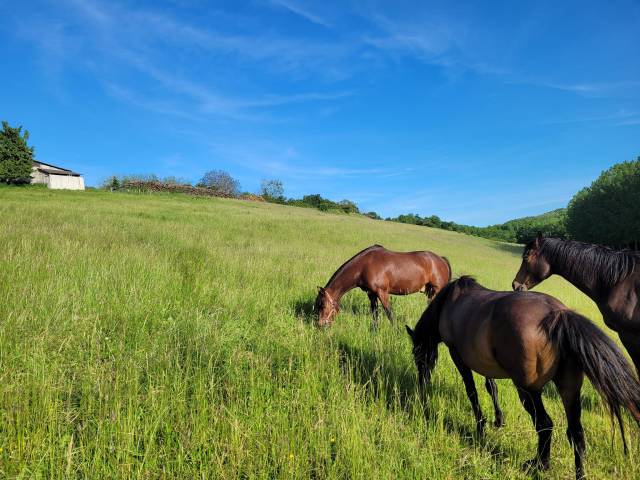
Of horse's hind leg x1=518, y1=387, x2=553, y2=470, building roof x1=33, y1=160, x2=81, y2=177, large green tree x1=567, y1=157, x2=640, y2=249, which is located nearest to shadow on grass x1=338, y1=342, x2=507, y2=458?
horse's hind leg x1=518, y1=387, x2=553, y2=470

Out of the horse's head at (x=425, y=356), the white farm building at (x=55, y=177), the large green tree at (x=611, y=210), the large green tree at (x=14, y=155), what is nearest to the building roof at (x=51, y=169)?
the white farm building at (x=55, y=177)

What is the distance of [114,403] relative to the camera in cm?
276

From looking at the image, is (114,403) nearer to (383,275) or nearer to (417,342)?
(417,342)

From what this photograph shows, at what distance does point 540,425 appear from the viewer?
2656mm

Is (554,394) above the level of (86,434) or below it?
below

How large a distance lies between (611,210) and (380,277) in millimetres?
42041

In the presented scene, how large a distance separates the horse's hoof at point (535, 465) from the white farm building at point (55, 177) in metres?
56.0

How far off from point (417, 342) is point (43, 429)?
358 centimetres

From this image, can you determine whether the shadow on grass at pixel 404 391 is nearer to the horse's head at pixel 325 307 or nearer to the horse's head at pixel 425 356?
the horse's head at pixel 425 356

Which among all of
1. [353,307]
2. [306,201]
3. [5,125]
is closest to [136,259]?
[353,307]

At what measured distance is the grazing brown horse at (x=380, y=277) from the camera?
688cm

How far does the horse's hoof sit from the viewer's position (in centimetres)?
268

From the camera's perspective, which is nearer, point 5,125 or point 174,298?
point 174,298

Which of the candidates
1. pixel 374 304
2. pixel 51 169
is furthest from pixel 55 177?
pixel 374 304
